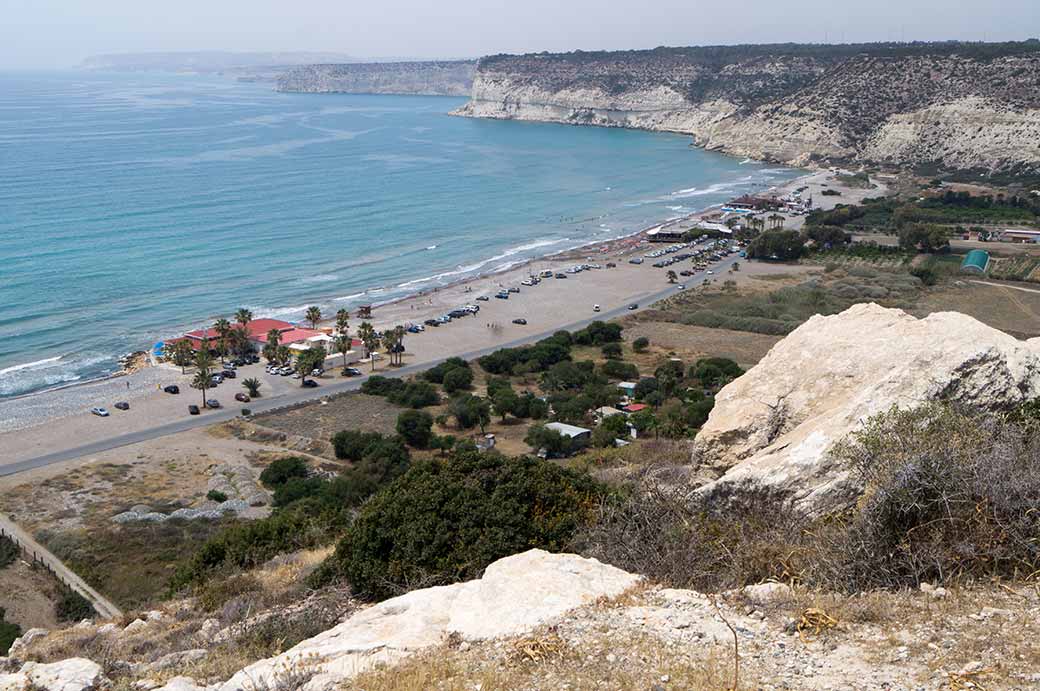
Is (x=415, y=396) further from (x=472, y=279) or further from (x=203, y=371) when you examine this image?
(x=472, y=279)

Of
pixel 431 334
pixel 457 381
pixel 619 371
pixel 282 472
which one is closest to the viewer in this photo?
pixel 282 472

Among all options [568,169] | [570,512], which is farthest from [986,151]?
[570,512]

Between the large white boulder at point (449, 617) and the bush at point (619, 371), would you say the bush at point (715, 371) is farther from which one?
the large white boulder at point (449, 617)

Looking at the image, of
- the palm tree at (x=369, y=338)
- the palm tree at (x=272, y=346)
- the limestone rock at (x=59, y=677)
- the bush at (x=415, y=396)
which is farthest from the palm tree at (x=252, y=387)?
the limestone rock at (x=59, y=677)

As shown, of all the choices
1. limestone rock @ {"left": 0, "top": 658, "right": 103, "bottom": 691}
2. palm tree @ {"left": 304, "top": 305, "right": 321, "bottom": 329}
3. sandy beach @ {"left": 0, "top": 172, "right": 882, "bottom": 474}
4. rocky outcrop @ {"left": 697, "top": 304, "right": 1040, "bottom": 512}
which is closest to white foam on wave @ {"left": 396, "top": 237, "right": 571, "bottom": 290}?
sandy beach @ {"left": 0, "top": 172, "right": 882, "bottom": 474}

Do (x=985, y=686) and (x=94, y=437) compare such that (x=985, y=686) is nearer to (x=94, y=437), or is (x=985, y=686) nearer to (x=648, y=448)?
(x=648, y=448)

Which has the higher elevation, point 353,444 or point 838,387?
point 838,387

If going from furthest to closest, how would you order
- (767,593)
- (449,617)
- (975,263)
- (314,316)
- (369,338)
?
(975,263) → (314,316) → (369,338) → (449,617) → (767,593)

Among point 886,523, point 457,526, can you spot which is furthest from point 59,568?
point 886,523
